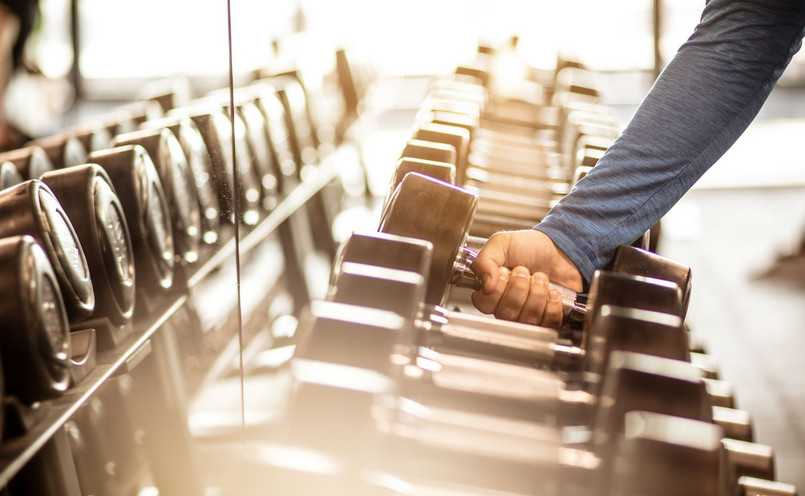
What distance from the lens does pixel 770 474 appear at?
Answer: 0.73 m

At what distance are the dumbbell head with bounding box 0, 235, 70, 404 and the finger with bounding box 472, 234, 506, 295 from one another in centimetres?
32

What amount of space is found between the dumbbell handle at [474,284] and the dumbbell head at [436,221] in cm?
1

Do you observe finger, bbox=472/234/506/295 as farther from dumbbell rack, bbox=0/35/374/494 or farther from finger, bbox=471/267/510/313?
dumbbell rack, bbox=0/35/374/494

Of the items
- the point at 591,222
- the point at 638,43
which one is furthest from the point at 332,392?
the point at 638,43

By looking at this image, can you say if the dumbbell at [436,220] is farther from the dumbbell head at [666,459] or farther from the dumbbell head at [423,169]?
the dumbbell head at [666,459]

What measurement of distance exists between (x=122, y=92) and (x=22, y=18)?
1.85 m

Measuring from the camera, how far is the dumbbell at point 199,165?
1.16 meters

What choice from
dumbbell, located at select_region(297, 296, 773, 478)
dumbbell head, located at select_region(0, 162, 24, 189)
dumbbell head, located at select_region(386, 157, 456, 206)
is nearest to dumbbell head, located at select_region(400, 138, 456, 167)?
dumbbell head, located at select_region(386, 157, 456, 206)

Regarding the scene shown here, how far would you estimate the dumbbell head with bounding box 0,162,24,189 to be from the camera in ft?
3.72

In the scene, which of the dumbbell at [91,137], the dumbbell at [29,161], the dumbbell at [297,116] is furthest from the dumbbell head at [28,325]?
the dumbbell at [297,116]

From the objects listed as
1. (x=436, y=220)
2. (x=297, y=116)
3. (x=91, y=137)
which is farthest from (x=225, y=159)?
(x=297, y=116)

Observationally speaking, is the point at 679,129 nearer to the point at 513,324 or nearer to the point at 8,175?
the point at 513,324

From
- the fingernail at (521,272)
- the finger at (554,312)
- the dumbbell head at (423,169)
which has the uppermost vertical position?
the dumbbell head at (423,169)

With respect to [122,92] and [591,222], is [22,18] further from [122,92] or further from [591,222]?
[591,222]
